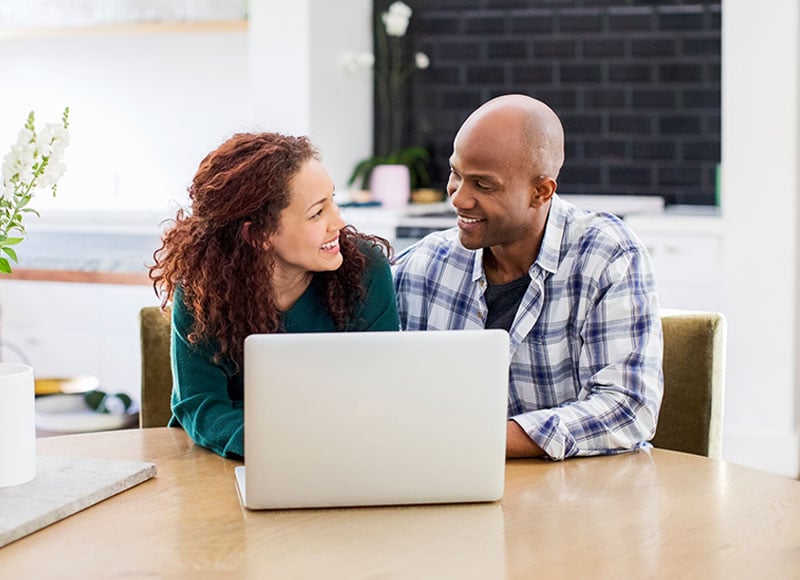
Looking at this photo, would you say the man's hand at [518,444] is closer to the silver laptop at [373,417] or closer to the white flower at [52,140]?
the silver laptop at [373,417]

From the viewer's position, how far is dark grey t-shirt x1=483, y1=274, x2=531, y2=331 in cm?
226

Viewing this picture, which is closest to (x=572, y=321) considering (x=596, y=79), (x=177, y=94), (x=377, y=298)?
(x=377, y=298)

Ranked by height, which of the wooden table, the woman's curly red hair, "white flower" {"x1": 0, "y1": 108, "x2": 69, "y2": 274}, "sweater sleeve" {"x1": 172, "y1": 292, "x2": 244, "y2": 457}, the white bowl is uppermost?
"white flower" {"x1": 0, "y1": 108, "x2": 69, "y2": 274}

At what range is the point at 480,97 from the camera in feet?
16.5

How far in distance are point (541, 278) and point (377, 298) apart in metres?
0.29

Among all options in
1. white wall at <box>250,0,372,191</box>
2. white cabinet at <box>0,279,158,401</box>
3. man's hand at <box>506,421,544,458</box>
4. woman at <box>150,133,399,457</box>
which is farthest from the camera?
white cabinet at <box>0,279,158,401</box>

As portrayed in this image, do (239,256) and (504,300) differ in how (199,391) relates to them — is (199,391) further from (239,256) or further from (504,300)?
(504,300)

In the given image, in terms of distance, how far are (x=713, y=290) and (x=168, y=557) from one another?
3.19 meters

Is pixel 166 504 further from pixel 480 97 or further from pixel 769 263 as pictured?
pixel 480 97

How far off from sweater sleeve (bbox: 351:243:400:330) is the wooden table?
430mm

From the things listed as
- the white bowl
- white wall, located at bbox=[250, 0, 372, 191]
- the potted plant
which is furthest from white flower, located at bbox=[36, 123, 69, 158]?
the potted plant

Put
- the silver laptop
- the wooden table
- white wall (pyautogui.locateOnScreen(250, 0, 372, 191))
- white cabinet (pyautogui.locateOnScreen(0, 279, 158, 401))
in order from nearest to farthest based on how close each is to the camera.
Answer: the wooden table < the silver laptop < white wall (pyautogui.locateOnScreen(250, 0, 372, 191)) < white cabinet (pyautogui.locateOnScreen(0, 279, 158, 401))

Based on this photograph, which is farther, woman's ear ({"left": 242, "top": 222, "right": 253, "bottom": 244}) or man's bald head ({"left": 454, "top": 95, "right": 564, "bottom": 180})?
man's bald head ({"left": 454, "top": 95, "right": 564, "bottom": 180})

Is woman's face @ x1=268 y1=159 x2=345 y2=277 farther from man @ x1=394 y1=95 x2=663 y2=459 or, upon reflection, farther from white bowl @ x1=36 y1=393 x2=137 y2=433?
white bowl @ x1=36 y1=393 x2=137 y2=433
